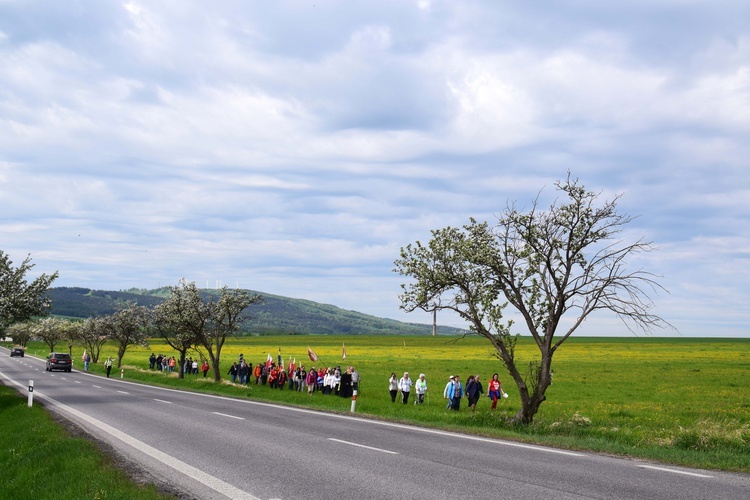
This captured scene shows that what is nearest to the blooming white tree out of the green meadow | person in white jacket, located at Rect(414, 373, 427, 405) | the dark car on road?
the green meadow

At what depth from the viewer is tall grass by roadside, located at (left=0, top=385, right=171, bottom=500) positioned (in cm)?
907

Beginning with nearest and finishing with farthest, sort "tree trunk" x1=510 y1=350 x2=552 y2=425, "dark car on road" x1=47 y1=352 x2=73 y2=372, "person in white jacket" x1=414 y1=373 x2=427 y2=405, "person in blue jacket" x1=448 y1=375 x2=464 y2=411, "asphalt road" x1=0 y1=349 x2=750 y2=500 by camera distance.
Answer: "asphalt road" x1=0 y1=349 x2=750 y2=500 < "tree trunk" x1=510 y1=350 x2=552 y2=425 < "person in blue jacket" x1=448 y1=375 x2=464 y2=411 < "person in white jacket" x1=414 y1=373 x2=427 y2=405 < "dark car on road" x1=47 y1=352 x2=73 y2=372

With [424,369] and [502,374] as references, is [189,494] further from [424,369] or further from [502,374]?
[424,369]

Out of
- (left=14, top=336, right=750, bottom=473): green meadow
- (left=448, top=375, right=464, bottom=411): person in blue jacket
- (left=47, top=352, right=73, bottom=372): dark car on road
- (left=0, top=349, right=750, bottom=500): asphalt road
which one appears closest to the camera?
(left=0, top=349, right=750, bottom=500): asphalt road

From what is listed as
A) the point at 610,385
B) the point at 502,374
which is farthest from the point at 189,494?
the point at 502,374

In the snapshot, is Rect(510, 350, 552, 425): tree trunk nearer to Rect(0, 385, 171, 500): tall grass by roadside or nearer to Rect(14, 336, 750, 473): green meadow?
Rect(14, 336, 750, 473): green meadow

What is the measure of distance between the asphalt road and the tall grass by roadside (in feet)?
2.51

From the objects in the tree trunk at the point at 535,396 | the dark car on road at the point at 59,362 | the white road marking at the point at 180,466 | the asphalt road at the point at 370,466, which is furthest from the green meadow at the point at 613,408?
the dark car on road at the point at 59,362

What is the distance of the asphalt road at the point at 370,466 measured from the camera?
8969 mm

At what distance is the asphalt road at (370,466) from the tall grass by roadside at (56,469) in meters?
0.77

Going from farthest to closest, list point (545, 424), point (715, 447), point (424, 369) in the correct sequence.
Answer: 1. point (424, 369)
2. point (545, 424)
3. point (715, 447)

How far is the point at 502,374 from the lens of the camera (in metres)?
56.3

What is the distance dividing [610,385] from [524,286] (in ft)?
97.5

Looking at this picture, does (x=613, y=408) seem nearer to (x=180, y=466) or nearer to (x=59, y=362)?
(x=180, y=466)
